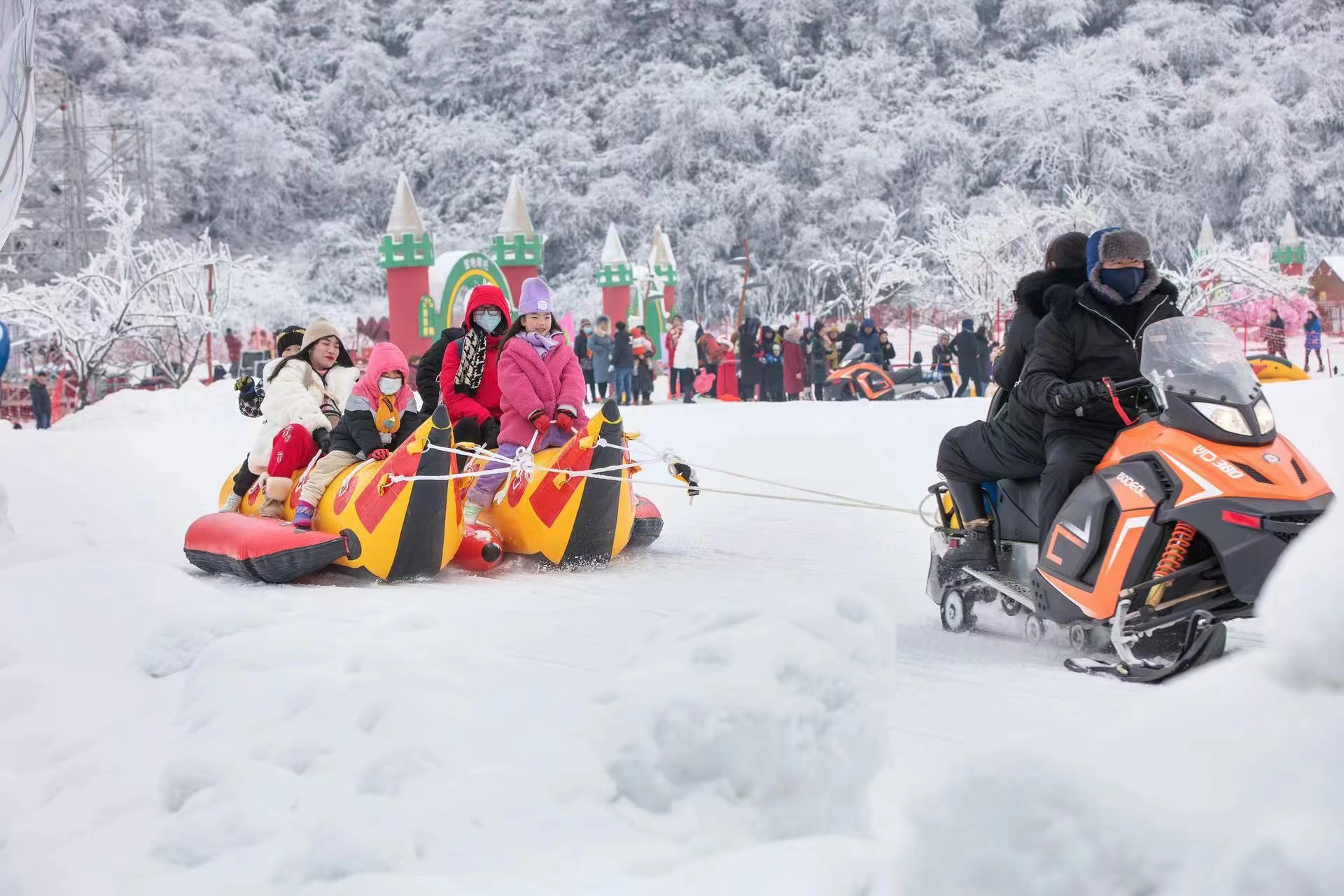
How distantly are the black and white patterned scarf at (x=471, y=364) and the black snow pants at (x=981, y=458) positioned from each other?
3567mm

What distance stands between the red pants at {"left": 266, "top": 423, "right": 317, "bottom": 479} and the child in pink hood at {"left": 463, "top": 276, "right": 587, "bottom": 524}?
990 millimetres

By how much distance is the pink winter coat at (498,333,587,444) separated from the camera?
782 cm

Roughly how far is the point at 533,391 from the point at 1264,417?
14.1ft

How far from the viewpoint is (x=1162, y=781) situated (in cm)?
209

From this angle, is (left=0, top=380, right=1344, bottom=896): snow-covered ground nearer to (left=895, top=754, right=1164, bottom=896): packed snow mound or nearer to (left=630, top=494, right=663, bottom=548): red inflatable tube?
(left=895, top=754, right=1164, bottom=896): packed snow mound

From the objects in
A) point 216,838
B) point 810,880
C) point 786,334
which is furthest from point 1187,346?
point 786,334

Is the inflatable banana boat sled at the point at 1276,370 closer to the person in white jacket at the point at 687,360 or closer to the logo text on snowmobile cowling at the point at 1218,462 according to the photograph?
the person in white jacket at the point at 687,360

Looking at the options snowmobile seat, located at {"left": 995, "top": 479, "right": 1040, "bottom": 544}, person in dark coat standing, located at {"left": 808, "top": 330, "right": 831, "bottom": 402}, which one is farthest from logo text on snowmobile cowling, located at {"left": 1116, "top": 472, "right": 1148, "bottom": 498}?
person in dark coat standing, located at {"left": 808, "top": 330, "right": 831, "bottom": 402}

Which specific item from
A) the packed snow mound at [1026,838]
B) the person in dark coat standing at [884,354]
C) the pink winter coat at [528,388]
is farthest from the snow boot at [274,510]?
the person in dark coat standing at [884,354]

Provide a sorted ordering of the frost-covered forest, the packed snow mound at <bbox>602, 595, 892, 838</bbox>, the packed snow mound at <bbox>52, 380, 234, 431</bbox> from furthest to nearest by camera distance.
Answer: the frost-covered forest
the packed snow mound at <bbox>52, 380, 234, 431</bbox>
the packed snow mound at <bbox>602, 595, 892, 838</bbox>

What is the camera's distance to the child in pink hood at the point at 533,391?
25.6ft

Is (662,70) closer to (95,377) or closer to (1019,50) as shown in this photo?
(1019,50)

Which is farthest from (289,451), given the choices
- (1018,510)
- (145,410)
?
(145,410)

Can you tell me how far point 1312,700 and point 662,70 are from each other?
5043 centimetres
